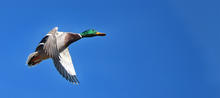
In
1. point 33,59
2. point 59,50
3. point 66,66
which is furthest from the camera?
point 66,66

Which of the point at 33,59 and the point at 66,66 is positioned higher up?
the point at 66,66

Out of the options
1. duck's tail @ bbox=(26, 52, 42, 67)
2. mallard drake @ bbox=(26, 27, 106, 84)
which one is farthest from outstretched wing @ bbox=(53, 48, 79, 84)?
duck's tail @ bbox=(26, 52, 42, 67)

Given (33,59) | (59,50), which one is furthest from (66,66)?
(59,50)

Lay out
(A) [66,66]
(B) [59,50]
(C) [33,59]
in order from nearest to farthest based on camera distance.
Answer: (B) [59,50], (C) [33,59], (A) [66,66]

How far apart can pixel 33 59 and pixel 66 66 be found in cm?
106

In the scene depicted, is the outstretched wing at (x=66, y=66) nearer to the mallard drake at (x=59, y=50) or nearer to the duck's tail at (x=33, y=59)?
the mallard drake at (x=59, y=50)

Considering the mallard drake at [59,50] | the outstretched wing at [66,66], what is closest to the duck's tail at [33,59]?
the mallard drake at [59,50]

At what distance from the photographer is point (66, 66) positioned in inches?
560

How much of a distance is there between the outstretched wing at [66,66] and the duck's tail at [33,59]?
0.49m

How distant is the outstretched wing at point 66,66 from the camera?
45.5 ft

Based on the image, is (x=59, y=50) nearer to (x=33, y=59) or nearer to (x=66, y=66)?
(x=33, y=59)

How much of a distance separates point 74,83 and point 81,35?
4.66 feet

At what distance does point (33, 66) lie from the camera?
46.1 ft

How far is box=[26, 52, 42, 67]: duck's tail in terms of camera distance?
532 inches
